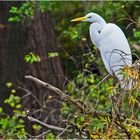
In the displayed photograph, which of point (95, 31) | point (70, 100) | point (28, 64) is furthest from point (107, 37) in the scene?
point (28, 64)

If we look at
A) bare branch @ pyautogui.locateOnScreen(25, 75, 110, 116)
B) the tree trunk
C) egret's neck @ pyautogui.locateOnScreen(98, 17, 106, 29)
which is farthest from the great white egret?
the tree trunk

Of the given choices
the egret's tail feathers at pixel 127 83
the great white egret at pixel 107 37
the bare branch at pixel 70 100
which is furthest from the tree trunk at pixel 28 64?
the egret's tail feathers at pixel 127 83

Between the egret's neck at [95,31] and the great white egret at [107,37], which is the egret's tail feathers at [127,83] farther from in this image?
the egret's neck at [95,31]

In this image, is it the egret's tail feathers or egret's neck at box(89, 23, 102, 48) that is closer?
the egret's tail feathers

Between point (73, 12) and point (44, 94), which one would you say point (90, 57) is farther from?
point (73, 12)

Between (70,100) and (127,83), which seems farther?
(70,100)

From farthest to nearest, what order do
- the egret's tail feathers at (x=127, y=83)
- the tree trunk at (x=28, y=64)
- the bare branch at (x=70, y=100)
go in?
the tree trunk at (x=28, y=64), the bare branch at (x=70, y=100), the egret's tail feathers at (x=127, y=83)

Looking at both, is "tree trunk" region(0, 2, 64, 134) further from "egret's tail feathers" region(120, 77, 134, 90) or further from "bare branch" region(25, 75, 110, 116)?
"egret's tail feathers" region(120, 77, 134, 90)

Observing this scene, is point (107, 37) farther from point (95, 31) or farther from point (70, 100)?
point (70, 100)

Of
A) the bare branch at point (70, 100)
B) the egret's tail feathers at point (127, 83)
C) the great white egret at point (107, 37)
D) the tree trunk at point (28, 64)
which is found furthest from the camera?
the tree trunk at point (28, 64)

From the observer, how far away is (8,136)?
4.59 m

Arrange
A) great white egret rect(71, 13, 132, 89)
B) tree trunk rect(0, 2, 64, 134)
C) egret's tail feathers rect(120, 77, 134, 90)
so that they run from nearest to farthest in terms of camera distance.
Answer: egret's tail feathers rect(120, 77, 134, 90), great white egret rect(71, 13, 132, 89), tree trunk rect(0, 2, 64, 134)

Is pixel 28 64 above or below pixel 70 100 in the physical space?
below

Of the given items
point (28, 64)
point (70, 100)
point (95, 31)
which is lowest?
point (28, 64)
